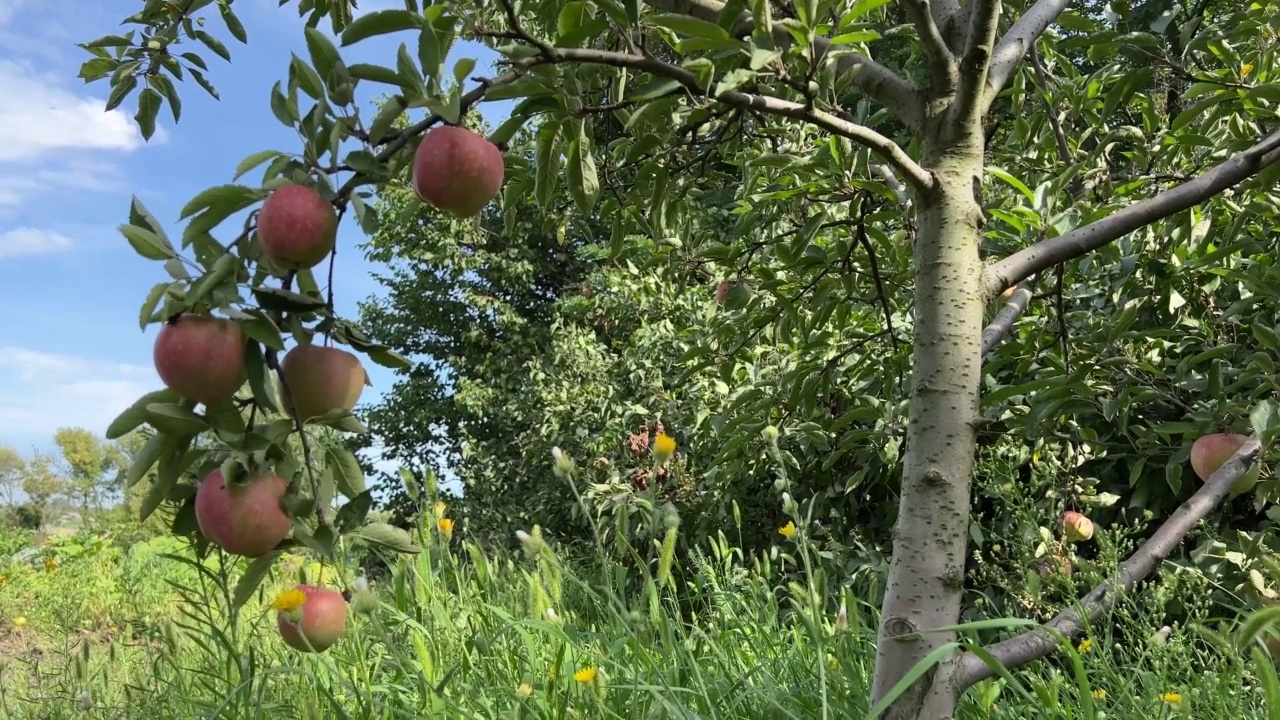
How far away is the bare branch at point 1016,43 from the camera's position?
4.01 ft

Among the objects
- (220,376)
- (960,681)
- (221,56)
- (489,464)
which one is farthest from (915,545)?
(489,464)

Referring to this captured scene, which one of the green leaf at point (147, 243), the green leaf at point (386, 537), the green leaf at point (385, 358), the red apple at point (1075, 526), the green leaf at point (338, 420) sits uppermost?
the red apple at point (1075, 526)

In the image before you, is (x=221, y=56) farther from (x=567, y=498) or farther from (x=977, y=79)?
(x=567, y=498)

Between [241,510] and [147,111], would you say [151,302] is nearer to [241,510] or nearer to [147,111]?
[241,510]

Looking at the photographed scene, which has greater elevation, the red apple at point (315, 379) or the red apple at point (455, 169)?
the red apple at point (455, 169)

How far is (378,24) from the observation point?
0.72 meters

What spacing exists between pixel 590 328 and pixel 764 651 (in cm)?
547

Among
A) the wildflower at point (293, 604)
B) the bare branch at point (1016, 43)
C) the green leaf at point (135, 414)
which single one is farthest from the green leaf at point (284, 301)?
A: the bare branch at point (1016, 43)

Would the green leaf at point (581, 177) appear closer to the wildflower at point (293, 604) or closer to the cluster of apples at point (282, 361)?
the cluster of apples at point (282, 361)

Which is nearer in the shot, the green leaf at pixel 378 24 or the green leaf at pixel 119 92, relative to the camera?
the green leaf at pixel 378 24

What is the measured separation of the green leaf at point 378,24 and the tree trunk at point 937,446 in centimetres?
68

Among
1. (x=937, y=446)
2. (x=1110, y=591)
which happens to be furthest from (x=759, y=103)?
(x=1110, y=591)

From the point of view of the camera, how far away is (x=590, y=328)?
23.6ft

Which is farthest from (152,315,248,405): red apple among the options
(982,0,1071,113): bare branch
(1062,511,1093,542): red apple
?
(1062,511,1093,542): red apple
